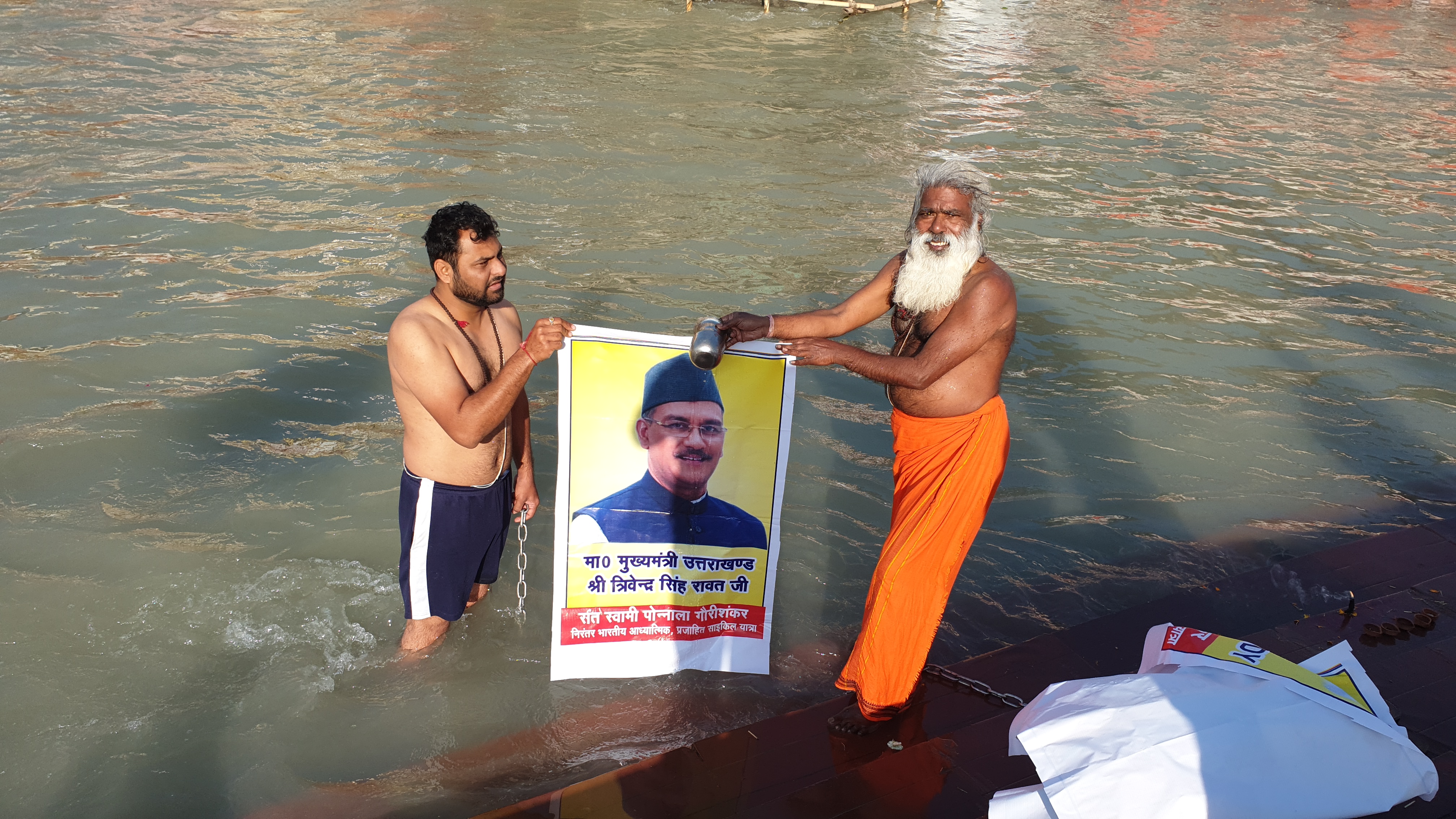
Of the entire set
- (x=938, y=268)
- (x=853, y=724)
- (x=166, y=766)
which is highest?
(x=938, y=268)

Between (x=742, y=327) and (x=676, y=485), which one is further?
(x=676, y=485)

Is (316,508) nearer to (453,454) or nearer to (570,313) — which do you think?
(453,454)

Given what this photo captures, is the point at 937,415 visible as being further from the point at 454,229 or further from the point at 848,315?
the point at 454,229

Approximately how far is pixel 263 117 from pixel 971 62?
1356 centimetres

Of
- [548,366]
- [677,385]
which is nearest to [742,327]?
[677,385]

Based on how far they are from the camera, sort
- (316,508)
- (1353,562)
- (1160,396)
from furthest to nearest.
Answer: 1. (1160,396)
2. (316,508)
3. (1353,562)

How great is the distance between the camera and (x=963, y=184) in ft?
11.6

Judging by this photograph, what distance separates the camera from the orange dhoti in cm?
357

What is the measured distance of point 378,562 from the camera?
5.14m

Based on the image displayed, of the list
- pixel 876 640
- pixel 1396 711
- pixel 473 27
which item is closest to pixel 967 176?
pixel 876 640

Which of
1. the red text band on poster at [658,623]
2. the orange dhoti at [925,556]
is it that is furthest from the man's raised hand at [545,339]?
the orange dhoti at [925,556]

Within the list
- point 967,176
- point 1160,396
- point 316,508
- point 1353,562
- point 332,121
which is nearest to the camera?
point 967,176

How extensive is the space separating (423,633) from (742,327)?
1.94 metres

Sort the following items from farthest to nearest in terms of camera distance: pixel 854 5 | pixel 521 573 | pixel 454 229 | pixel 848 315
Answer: pixel 854 5, pixel 521 573, pixel 848 315, pixel 454 229
